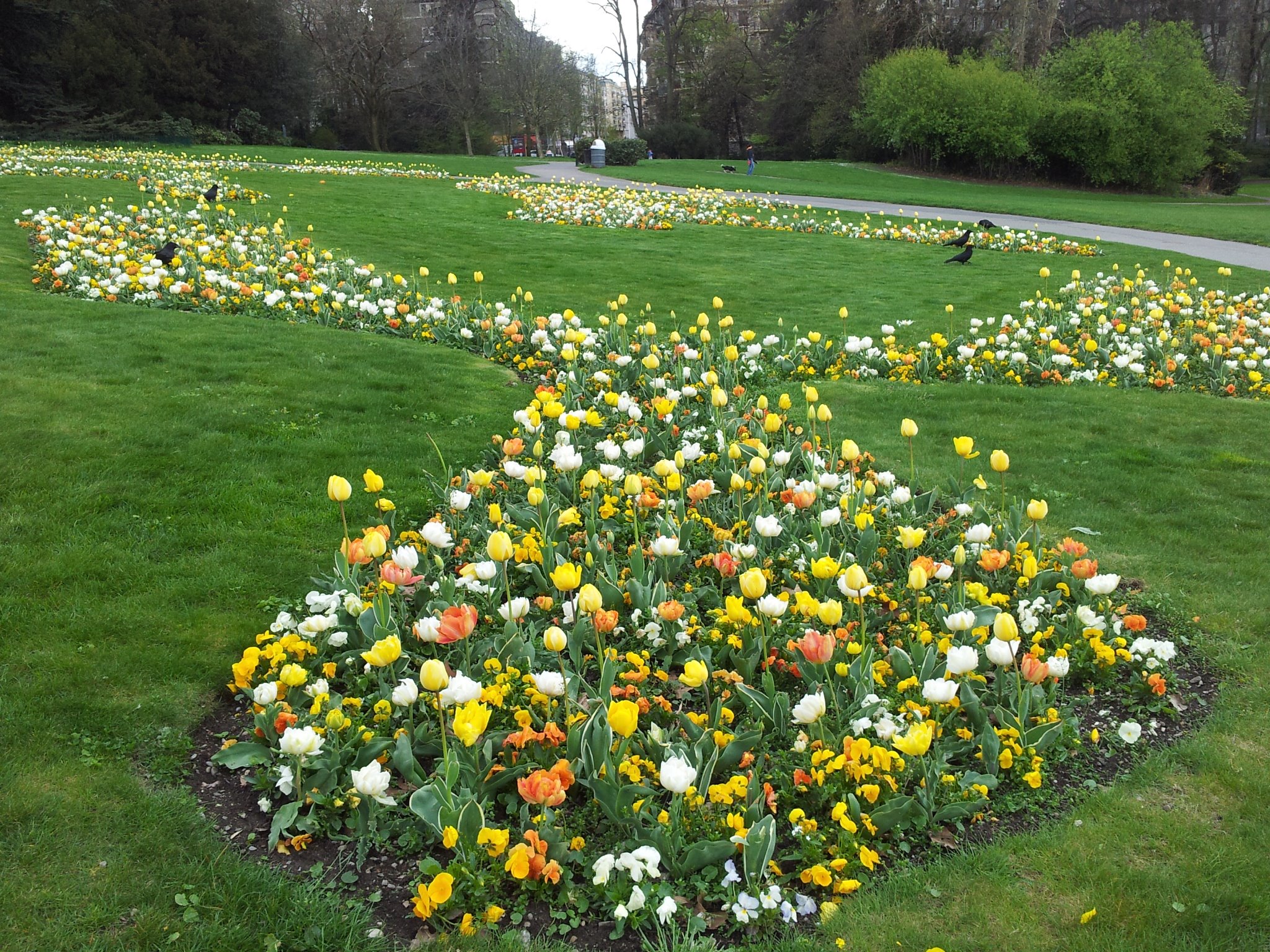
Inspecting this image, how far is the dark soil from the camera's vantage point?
2.73 meters

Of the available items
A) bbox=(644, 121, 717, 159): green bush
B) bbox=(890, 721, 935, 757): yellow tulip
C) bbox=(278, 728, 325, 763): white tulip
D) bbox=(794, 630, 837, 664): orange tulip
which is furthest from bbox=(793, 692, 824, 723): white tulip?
bbox=(644, 121, 717, 159): green bush

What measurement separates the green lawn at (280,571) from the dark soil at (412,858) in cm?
8

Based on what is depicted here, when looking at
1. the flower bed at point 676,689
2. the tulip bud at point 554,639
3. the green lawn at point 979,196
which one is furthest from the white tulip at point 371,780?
the green lawn at point 979,196

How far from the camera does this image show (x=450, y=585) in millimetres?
4039

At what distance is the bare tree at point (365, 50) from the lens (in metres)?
45.4

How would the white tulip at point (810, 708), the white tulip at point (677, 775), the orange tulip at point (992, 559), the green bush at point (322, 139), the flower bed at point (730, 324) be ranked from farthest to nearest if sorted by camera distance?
1. the green bush at point (322, 139)
2. the flower bed at point (730, 324)
3. the orange tulip at point (992, 559)
4. the white tulip at point (810, 708)
5. the white tulip at point (677, 775)

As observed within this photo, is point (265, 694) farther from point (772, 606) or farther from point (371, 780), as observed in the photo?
point (772, 606)

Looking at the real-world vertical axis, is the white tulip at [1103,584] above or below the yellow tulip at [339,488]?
Answer: below

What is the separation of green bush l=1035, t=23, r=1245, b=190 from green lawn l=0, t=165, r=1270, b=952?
27.8 metres

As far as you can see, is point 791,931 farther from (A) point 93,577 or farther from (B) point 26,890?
(A) point 93,577

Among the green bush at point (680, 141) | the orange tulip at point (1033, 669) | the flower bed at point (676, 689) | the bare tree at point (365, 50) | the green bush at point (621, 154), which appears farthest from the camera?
the green bush at point (680, 141)

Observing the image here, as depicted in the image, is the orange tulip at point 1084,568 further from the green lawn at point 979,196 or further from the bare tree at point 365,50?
the bare tree at point 365,50

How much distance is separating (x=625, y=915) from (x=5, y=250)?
11.0 m

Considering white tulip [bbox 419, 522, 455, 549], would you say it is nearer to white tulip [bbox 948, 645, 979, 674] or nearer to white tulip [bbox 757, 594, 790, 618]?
white tulip [bbox 757, 594, 790, 618]
